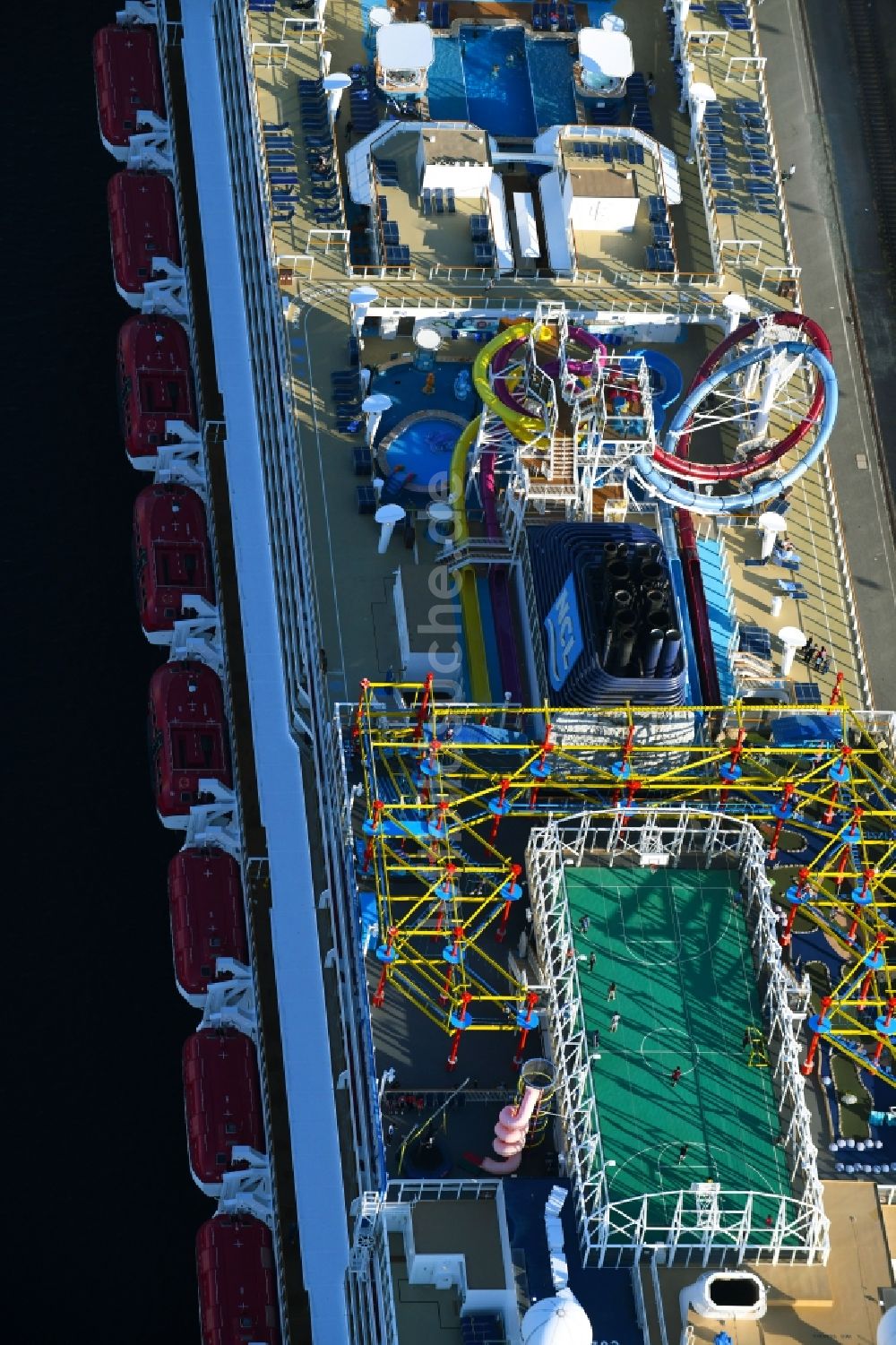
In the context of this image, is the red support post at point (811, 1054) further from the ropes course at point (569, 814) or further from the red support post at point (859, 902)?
the red support post at point (859, 902)

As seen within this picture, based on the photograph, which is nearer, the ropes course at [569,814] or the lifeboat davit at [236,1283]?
the ropes course at [569,814]

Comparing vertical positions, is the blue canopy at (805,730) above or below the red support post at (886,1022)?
above

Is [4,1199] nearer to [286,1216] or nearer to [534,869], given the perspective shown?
[286,1216]

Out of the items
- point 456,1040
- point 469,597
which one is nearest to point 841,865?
point 456,1040

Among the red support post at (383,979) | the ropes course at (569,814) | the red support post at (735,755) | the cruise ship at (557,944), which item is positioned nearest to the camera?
the cruise ship at (557,944)

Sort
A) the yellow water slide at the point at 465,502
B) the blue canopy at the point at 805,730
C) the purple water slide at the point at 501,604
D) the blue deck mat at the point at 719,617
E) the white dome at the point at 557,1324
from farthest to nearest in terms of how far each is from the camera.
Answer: the blue deck mat at the point at 719,617 < the blue canopy at the point at 805,730 < the yellow water slide at the point at 465,502 < the purple water slide at the point at 501,604 < the white dome at the point at 557,1324

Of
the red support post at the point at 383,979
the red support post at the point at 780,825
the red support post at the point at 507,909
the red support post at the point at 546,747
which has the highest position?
the red support post at the point at 546,747

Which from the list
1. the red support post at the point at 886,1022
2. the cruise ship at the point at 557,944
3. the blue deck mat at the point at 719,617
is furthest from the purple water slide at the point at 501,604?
the red support post at the point at 886,1022
